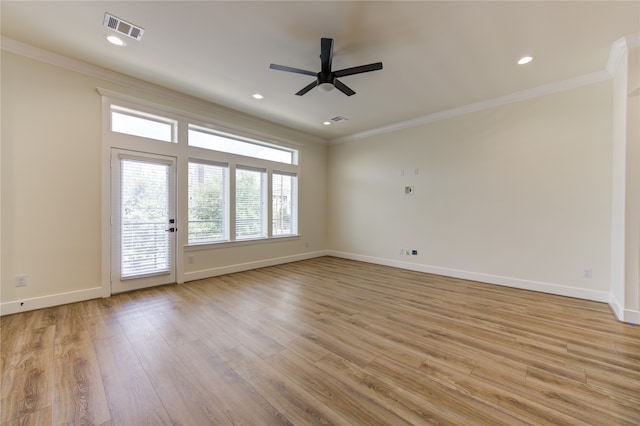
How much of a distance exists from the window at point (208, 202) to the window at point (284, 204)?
112 centimetres

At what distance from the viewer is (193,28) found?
8.49 ft

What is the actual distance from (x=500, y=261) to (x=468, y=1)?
12.2 feet

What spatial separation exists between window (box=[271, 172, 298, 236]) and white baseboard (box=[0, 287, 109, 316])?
3058mm

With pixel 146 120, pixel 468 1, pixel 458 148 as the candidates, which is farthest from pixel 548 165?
pixel 146 120

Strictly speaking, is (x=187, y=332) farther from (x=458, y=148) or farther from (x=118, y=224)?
(x=458, y=148)

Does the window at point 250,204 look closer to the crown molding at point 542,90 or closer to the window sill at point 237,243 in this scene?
the window sill at point 237,243

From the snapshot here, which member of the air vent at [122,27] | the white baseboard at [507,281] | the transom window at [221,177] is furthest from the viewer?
the transom window at [221,177]

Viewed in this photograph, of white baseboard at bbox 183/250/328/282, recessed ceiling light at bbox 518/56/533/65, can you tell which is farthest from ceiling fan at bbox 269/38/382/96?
white baseboard at bbox 183/250/328/282

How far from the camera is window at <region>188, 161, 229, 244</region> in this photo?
4.37 meters

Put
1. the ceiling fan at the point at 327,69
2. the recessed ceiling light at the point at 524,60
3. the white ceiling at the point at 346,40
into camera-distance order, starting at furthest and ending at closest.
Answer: the recessed ceiling light at the point at 524,60 → the ceiling fan at the point at 327,69 → the white ceiling at the point at 346,40

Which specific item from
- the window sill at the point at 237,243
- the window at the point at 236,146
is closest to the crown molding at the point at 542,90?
the window at the point at 236,146

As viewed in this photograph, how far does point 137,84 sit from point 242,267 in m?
3.47

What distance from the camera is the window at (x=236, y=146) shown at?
447 cm

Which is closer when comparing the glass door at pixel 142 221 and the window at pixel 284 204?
the glass door at pixel 142 221
